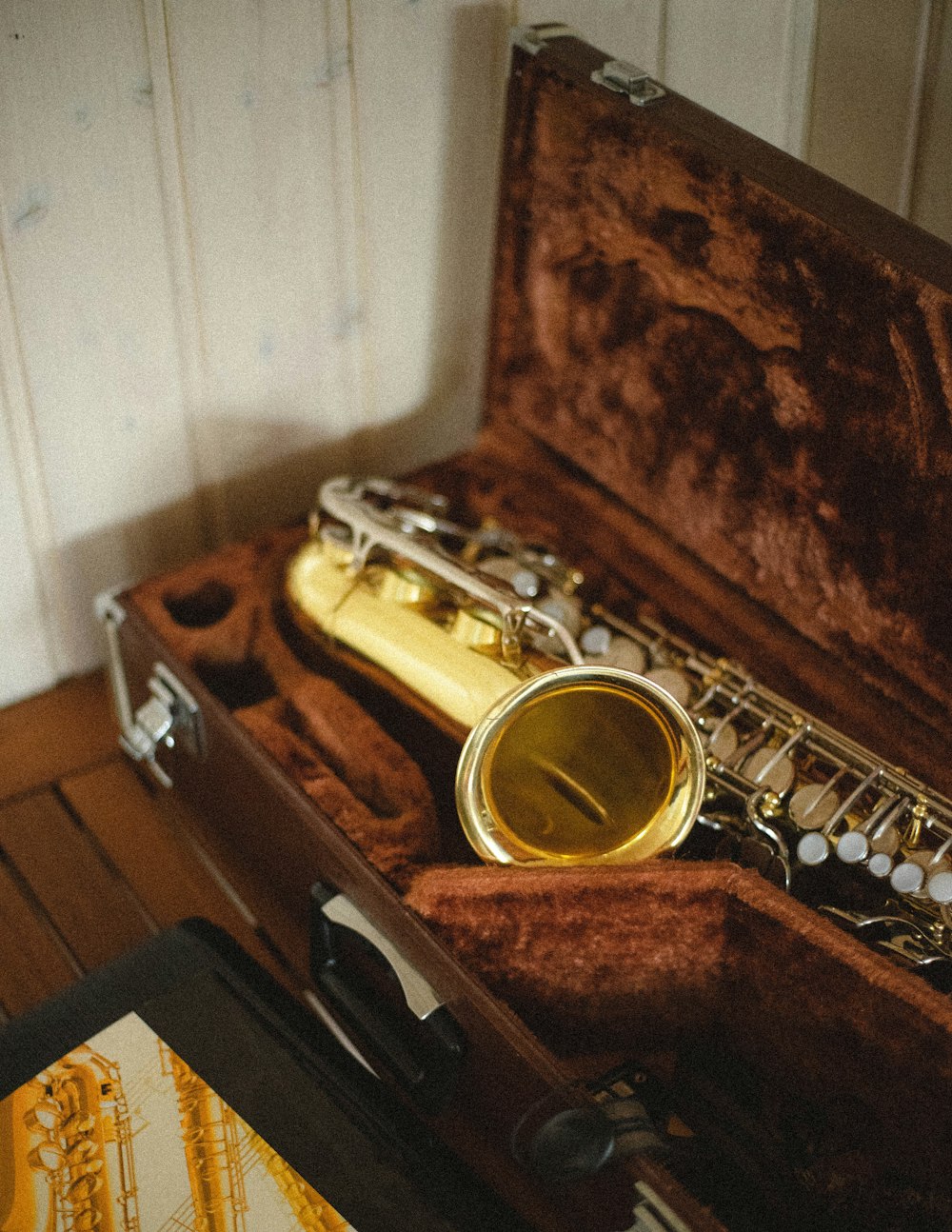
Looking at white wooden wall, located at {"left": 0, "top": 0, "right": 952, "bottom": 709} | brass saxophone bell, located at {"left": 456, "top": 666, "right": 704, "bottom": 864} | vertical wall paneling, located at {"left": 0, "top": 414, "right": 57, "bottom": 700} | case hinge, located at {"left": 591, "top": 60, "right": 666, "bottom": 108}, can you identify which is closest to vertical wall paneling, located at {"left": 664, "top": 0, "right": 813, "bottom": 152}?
white wooden wall, located at {"left": 0, "top": 0, "right": 952, "bottom": 709}

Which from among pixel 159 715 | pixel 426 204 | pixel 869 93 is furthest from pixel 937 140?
pixel 159 715

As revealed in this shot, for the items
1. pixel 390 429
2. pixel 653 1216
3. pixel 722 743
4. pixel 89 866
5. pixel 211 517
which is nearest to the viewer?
pixel 653 1216

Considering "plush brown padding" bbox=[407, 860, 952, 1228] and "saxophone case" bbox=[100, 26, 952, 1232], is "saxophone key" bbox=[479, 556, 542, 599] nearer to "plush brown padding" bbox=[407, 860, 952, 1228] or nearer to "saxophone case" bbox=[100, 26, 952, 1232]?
"saxophone case" bbox=[100, 26, 952, 1232]

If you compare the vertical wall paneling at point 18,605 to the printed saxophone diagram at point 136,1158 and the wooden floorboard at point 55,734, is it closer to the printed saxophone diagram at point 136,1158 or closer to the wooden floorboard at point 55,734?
the wooden floorboard at point 55,734

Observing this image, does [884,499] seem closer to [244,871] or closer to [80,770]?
[244,871]

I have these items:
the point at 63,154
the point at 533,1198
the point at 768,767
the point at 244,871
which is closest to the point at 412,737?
the point at 244,871

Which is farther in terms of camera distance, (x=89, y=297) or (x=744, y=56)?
(x=744, y=56)

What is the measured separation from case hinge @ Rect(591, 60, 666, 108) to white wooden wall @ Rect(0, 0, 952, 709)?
0.78ft

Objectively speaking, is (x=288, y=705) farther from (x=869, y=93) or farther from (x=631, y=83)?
(x=869, y=93)

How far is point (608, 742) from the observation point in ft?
4.31

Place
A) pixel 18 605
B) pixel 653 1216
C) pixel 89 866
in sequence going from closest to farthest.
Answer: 1. pixel 653 1216
2. pixel 89 866
3. pixel 18 605

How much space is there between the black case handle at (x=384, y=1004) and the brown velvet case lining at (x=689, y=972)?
0.06 meters

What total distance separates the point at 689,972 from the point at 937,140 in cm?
122

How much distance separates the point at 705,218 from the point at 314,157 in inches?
21.2
